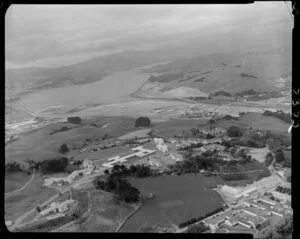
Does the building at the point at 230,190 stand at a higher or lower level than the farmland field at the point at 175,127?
lower

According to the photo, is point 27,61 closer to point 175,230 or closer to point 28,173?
point 28,173

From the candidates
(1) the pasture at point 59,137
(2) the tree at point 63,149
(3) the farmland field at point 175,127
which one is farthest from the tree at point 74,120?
(3) the farmland field at point 175,127

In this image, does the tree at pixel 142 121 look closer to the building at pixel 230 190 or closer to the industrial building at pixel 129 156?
the industrial building at pixel 129 156

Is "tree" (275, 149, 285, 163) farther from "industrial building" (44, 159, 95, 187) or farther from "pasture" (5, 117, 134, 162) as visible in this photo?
"industrial building" (44, 159, 95, 187)

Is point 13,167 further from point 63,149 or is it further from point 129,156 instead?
point 129,156

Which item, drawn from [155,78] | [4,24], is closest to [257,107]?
[155,78]

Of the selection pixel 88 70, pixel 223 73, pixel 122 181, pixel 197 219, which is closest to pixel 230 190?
pixel 197 219
